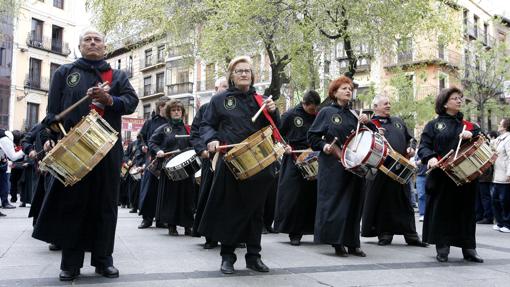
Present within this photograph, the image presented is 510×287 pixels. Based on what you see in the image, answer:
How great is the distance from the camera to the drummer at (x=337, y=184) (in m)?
6.55

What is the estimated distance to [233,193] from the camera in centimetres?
548

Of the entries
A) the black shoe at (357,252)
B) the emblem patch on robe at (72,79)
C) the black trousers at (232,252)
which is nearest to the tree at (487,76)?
the black shoe at (357,252)

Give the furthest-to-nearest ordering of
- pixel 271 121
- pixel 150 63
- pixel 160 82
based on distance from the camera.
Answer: pixel 150 63 → pixel 160 82 → pixel 271 121

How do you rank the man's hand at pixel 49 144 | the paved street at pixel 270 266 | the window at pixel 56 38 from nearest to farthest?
the paved street at pixel 270 266 < the man's hand at pixel 49 144 < the window at pixel 56 38

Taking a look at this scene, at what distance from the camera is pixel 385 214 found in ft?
25.7

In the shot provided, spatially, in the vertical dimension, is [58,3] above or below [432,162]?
above

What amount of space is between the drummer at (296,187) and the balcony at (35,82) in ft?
128

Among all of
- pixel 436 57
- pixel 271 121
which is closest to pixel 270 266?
pixel 271 121

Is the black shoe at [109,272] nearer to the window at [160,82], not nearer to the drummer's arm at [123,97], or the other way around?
the drummer's arm at [123,97]

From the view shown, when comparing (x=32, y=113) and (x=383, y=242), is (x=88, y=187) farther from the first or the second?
(x=32, y=113)

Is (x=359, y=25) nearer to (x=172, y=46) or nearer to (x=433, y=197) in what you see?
(x=172, y=46)

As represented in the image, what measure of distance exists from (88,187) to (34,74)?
140 ft

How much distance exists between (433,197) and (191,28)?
44.2 ft

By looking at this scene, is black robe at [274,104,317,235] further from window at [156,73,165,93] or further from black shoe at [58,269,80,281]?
window at [156,73,165,93]
